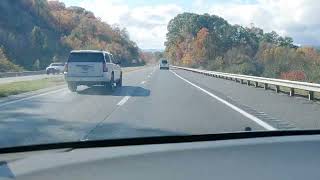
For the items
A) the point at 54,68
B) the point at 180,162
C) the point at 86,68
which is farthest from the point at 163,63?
the point at 180,162

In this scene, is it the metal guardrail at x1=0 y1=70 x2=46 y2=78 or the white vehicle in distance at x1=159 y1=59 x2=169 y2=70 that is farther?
the white vehicle in distance at x1=159 y1=59 x2=169 y2=70

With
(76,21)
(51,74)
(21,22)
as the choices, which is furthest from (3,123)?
(51,74)

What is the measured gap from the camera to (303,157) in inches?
164

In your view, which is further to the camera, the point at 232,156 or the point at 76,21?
the point at 76,21

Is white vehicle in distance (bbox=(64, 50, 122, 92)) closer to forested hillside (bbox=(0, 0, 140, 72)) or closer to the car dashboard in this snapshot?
forested hillside (bbox=(0, 0, 140, 72))

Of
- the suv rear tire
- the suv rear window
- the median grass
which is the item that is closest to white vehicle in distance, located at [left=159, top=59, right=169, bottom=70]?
the median grass

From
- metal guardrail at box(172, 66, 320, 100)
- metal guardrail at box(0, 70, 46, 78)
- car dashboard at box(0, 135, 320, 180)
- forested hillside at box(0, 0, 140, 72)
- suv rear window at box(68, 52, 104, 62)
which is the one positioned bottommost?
metal guardrail at box(0, 70, 46, 78)

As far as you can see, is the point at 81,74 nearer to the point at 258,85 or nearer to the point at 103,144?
the point at 258,85

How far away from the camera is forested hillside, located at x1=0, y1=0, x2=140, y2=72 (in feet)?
83.4

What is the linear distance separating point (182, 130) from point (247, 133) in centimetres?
627

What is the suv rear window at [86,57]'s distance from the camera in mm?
26266

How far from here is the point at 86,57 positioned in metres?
26.5

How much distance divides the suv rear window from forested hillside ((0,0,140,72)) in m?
0.89

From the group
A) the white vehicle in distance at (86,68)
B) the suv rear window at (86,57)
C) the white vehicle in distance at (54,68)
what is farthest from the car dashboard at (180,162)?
the white vehicle in distance at (54,68)
